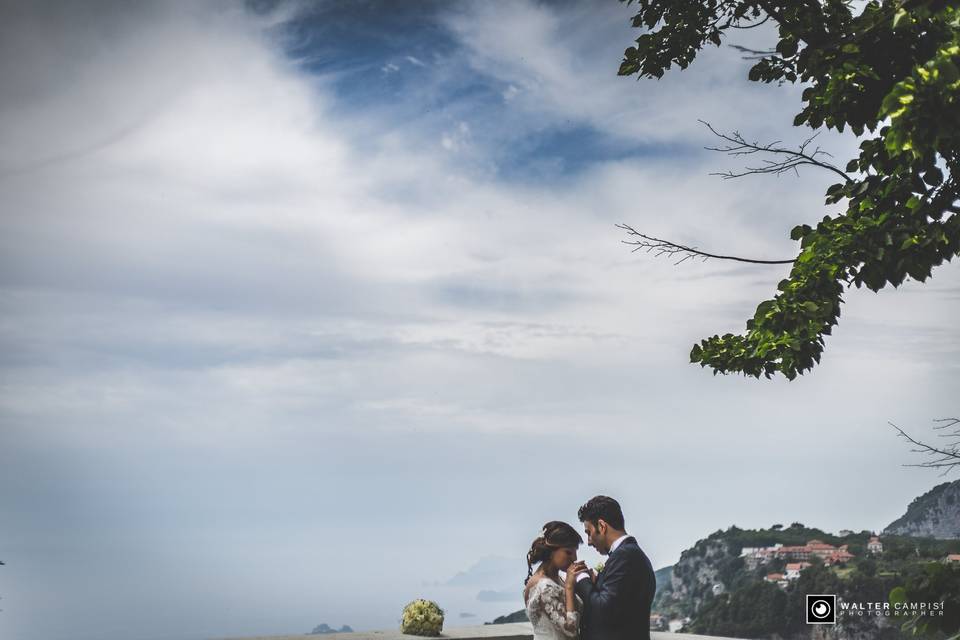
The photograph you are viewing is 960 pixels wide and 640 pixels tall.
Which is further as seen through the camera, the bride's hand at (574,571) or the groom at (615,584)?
the bride's hand at (574,571)

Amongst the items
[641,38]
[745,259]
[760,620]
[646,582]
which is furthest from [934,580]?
[760,620]

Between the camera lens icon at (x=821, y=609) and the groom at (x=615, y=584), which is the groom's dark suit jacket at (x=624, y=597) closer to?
the groom at (x=615, y=584)

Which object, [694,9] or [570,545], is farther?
[694,9]

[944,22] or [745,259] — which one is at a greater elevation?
[944,22]

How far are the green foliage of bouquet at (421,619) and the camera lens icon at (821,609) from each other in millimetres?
3997

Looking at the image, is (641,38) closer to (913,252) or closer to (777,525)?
(913,252)

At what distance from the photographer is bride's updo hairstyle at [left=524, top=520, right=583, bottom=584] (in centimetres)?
475

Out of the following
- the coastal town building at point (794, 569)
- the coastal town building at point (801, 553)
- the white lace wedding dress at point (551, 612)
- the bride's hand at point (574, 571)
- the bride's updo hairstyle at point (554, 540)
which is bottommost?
the coastal town building at point (794, 569)

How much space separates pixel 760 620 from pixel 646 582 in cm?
3210

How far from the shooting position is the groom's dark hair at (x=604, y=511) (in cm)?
453

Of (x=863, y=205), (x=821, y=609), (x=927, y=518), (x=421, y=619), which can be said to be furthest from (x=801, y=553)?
(x=863, y=205)

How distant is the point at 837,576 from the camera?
33312mm

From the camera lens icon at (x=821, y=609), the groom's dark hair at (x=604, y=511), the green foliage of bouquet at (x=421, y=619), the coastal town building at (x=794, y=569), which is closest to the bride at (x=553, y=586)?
the groom's dark hair at (x=604, y=511)

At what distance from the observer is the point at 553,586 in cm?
473
